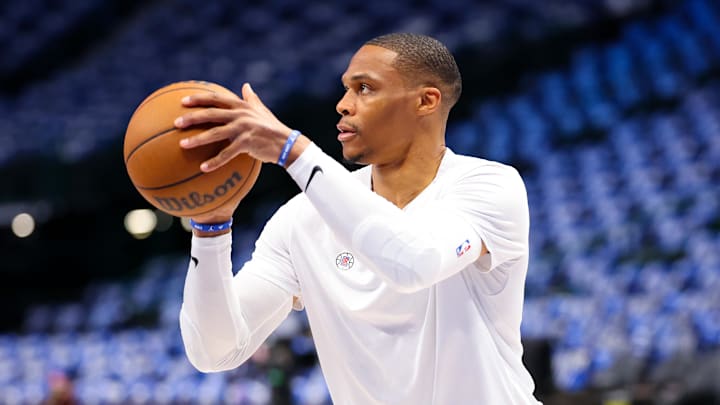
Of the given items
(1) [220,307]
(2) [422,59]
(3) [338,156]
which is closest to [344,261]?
(1) [220,307]

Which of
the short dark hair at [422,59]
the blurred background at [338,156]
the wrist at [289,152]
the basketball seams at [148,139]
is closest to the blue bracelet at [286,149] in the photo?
the wrist at [289,152]

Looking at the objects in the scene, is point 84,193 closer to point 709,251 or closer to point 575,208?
point 575,208

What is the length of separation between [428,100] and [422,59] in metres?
0.12

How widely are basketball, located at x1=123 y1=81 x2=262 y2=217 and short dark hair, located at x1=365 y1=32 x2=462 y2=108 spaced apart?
50 cm

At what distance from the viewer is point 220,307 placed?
2803mm

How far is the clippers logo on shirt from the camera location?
2.54 m

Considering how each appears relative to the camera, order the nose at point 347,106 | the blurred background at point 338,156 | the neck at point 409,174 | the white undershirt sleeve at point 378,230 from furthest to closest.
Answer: the blurred background at point 338,156
the neck at point 409,174
the nose at point 347,106
the white undershirt sleeve at point 378,230

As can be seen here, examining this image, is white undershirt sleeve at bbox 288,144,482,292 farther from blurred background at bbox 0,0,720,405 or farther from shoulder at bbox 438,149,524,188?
blurred background at bbox 0,0,720,405

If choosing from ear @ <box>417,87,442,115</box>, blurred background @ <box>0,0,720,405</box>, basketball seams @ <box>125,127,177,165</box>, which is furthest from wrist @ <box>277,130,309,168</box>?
blurred background @ <box>0,0,720,405</box>

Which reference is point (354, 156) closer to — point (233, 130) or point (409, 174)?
point (409, 174)

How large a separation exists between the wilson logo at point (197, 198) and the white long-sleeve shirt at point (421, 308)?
180 mm

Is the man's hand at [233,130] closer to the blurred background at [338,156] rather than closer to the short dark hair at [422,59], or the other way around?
the short dark hair at [422,59]

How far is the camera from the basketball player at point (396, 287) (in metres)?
2.67

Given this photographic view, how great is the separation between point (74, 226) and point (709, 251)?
12.1 meters
